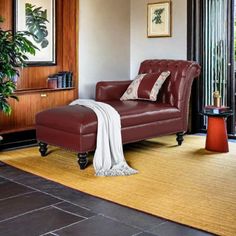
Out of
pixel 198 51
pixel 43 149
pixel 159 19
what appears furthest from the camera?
pixel 159 19

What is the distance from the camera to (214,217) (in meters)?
2.92

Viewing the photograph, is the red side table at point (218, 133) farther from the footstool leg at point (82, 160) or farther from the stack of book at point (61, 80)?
the stack of book at point (61, 80)

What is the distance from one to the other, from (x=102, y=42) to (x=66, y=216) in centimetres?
364

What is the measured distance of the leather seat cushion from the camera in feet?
13.5

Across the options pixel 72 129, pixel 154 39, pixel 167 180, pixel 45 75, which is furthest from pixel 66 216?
pixel 154 39

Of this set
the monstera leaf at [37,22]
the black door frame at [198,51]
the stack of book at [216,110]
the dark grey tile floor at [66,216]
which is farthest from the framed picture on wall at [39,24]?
the dark grey tile floor at [66,216]

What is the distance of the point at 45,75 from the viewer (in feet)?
18.7

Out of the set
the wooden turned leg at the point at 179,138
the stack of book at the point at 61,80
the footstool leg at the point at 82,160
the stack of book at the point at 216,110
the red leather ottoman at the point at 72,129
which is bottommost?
the footstool leg at the point at 82,160

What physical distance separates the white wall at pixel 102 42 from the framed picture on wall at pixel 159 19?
0.40 meters

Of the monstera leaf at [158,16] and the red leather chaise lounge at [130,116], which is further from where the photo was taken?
the monstera leaf at [158,16]

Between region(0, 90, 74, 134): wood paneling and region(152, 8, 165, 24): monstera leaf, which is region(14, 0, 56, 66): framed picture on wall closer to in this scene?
region(0, 90, 74, 134): wood paneling

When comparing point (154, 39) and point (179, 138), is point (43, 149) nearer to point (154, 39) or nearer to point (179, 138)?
point (179, 138)

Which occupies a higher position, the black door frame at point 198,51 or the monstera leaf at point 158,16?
the monstera leaf at point 158,16

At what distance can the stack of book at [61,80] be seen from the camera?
5.55 meters
